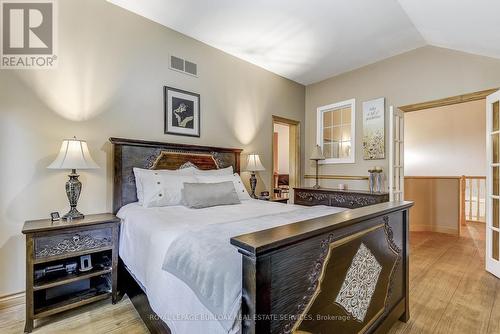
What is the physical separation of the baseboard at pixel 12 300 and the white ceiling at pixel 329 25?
9.64 feet

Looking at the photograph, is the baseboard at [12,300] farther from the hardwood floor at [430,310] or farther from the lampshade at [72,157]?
the lampshade at [72,157]

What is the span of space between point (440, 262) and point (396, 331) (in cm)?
179

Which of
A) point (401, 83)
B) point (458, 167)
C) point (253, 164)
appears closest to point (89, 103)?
point (253, 164)

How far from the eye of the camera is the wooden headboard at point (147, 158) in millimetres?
2559

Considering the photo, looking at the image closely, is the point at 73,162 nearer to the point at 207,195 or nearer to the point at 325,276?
the point at 207,195

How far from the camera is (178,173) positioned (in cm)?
278

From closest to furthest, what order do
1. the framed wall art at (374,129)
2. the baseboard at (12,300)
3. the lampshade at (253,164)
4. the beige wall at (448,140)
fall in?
1. the baseboard at (12,300)
2. the lampshade at (253,164)
3. the framed wall art at (374,129)
4. the beige wall at (448,140)

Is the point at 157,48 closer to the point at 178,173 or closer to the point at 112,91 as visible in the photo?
the point at 112,91

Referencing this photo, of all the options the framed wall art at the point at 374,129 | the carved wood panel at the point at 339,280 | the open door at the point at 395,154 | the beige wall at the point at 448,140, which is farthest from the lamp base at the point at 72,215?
the beige wall at the point at 448,140

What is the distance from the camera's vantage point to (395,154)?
353cm

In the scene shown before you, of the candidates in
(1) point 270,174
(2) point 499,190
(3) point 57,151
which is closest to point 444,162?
(2) point 499,190

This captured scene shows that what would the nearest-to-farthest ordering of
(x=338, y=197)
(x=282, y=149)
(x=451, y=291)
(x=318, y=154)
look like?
(x=451, y=291) < (x=338, y=197) < (x=318, y=154) < (x=282, y=149)

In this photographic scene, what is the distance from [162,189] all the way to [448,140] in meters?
6.80

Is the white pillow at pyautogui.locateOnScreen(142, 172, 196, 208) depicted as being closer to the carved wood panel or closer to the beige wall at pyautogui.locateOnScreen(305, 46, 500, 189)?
the carved wood panel
